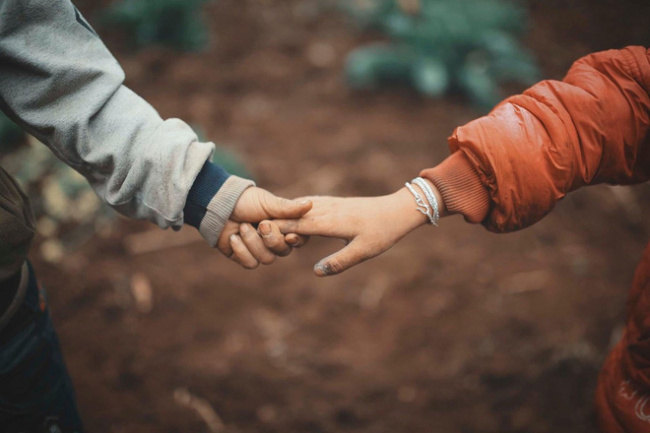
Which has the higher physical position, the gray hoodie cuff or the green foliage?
the gray hoodie cuff

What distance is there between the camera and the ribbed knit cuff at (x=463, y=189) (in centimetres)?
149

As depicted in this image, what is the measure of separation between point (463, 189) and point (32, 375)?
1427 millimetres

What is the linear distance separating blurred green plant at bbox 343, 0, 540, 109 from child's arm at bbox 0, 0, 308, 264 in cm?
257

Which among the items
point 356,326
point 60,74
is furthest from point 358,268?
point 60,74

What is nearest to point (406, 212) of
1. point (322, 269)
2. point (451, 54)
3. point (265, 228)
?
point (322, 269)

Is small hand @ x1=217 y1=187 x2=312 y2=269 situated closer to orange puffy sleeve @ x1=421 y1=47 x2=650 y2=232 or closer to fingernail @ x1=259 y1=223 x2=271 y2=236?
fingernail @ x1=259 y1=223 x2=271 y2=236

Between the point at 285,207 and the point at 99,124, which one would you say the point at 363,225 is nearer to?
the point at 285,207

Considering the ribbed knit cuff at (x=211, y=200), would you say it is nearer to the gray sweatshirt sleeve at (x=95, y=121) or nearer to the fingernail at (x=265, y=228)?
the gray sweatshirt sleeve at (x=95, y=121)

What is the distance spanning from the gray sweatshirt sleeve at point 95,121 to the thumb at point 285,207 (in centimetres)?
13

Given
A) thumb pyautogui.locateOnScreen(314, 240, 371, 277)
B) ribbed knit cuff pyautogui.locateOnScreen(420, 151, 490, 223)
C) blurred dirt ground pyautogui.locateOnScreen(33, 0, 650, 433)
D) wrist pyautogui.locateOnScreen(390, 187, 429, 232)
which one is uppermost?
ribbed knit cuff pyautogui.locateOnScreen(420, 151, 490, 223)

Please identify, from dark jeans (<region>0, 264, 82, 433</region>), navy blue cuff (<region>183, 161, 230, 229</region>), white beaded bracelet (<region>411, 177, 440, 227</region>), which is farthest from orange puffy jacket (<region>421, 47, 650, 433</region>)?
dark jeans (<region>0, 264, 82, 433</region>)

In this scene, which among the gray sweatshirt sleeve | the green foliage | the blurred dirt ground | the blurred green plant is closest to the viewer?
the gray sweatshirt sleeve

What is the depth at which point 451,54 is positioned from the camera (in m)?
→ 3.76

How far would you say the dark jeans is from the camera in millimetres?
1323
